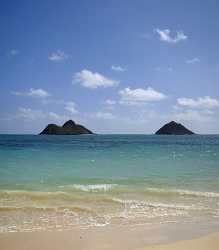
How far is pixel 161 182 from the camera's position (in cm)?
1536

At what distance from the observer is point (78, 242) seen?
637 cm

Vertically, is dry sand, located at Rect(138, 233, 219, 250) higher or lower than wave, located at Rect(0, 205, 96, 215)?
higher

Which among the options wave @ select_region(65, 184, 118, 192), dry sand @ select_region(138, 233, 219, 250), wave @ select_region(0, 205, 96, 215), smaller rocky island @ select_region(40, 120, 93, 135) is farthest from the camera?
smaller rocky island @ select_region(40, 120, 93, 135)

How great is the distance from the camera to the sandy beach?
19.8 feet

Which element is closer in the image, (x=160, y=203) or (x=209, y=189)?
(x=160, y=203)

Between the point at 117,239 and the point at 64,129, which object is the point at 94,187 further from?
the point at 64,129

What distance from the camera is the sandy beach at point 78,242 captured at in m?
6.03

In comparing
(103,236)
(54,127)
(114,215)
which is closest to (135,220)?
(114,215)

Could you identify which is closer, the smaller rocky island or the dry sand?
the dry sand

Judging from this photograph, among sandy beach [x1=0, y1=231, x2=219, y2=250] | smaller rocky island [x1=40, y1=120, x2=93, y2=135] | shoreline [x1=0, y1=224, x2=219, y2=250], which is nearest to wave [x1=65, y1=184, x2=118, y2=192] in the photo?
shoreline [x1=0, y1=224, x2=219, y2=250]

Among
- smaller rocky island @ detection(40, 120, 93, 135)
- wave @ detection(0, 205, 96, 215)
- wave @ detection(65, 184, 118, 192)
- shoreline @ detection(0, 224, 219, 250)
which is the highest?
smaller rocky island @ detection(40, 120, 93, 135)

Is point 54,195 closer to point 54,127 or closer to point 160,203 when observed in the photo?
point 160,203

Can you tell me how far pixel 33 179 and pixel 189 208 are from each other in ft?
29.3

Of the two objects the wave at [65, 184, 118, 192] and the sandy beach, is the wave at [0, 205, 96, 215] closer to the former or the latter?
the sandy beach
